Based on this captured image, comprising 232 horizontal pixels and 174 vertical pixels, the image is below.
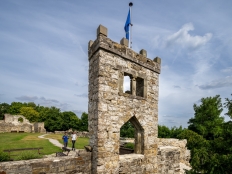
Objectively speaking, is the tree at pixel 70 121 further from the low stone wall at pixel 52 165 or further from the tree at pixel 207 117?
the low stone wall at pixel 52 165

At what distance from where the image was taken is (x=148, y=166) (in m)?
6.84

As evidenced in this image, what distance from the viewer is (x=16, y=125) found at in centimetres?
3353

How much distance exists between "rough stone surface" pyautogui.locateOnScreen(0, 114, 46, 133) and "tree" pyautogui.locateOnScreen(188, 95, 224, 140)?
28.8m

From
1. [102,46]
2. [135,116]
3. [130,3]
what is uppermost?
[130,3]

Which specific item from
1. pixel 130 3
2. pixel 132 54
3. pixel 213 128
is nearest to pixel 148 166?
pixel 132 54

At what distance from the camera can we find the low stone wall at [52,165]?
15.0ft

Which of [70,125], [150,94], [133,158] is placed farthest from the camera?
[70,125]

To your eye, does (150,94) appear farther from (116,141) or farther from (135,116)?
(116,141)

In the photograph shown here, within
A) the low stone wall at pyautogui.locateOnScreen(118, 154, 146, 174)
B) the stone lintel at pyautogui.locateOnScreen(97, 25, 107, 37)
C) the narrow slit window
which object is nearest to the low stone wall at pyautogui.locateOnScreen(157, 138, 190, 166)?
the low stone wall at pyautogui.locateOnScreen(118, 154, 146, 174)

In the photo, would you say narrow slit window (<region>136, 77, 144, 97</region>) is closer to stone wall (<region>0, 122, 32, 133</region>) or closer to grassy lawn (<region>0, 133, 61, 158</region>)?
grassy lawn (<region>0, 133, 61, 158</region>)

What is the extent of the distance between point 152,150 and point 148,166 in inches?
24.8

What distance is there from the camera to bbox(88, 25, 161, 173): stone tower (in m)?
5.61

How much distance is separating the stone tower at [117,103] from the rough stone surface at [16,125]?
32.9 m

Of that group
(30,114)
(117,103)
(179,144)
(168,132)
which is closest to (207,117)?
(168,132)
